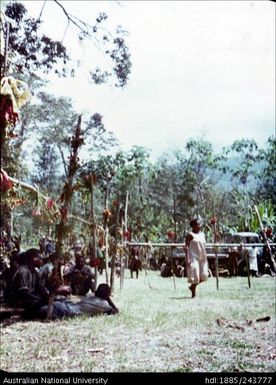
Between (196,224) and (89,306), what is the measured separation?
94 centimetres

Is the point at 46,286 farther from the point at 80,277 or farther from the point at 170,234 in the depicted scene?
the point at 170,234

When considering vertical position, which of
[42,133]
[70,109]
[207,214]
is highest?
[70,109]

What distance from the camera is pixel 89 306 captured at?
8.74 ft

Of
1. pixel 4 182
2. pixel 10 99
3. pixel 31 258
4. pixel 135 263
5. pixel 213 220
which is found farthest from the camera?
pixel 213 220

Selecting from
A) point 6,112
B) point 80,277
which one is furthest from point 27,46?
point 80,277

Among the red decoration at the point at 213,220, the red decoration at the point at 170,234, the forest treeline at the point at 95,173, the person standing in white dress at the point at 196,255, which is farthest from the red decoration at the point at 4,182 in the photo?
the red decoration at the point at 213,220

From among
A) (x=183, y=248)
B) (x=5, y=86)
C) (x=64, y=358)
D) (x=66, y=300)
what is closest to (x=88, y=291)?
(x=66, y=300)

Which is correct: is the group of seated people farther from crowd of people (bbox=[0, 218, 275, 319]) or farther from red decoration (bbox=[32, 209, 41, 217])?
red decoration (bbox=[32, 209, 41, 217])

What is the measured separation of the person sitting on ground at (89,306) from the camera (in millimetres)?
2590

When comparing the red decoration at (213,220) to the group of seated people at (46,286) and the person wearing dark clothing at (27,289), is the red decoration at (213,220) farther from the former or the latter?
the person wearing dark clothing at (27,289)

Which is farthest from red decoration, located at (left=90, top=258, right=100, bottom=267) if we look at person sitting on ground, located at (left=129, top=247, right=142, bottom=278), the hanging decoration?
the hanging decoration
